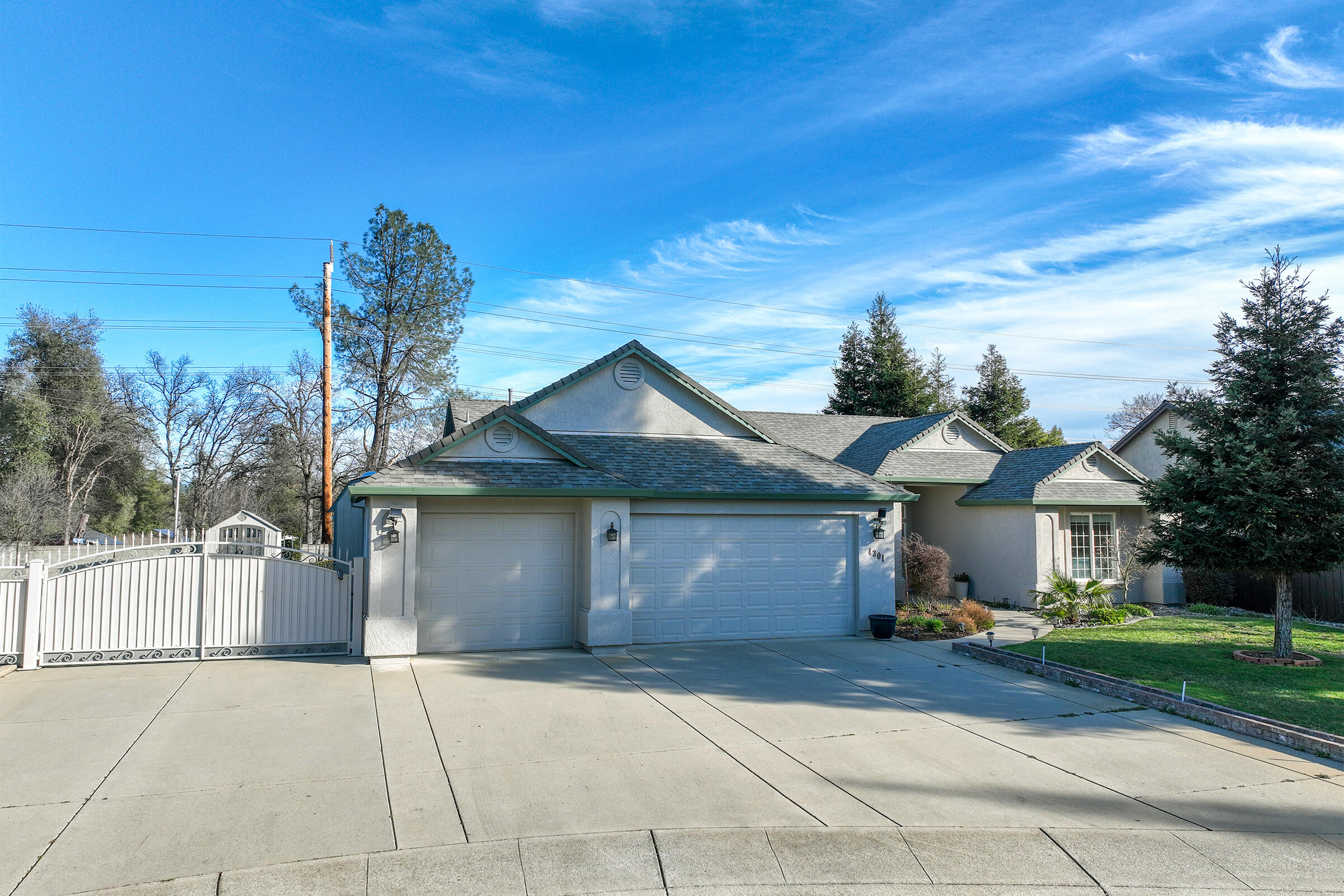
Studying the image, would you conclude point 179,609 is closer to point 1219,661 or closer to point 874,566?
point 874,566

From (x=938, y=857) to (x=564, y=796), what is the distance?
2.83 m

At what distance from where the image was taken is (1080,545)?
21.0 m

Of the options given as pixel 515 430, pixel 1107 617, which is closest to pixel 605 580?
pixel 515 430

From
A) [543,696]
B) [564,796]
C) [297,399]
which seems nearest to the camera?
[564,796]

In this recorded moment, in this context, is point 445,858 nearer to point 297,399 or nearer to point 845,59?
point 845,59

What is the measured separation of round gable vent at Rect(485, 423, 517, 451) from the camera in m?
13.3

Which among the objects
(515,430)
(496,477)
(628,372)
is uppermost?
(628,372)

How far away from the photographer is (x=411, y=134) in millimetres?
17297

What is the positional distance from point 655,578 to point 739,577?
1595 millimetres

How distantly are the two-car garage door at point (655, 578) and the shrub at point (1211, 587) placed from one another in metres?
12.2

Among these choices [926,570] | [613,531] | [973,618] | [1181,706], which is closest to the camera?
[1181,706]

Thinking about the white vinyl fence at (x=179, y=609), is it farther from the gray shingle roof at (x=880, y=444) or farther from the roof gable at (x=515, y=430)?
the gray shingle roof at (x=880, y=444)

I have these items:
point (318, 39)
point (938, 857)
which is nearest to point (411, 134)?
point (318, 39)

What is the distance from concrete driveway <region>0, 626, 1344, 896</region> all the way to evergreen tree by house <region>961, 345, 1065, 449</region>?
3349cm
